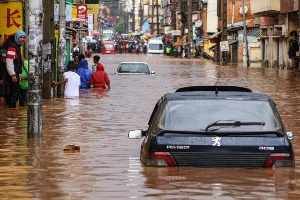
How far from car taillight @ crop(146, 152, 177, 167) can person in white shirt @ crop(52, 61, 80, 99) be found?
61.1ft

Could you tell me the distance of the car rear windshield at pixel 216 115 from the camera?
1127cm

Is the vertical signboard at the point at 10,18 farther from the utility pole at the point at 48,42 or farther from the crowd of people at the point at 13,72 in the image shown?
the crowd of people at the point at 13,72

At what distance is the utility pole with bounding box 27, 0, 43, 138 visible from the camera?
659 inches

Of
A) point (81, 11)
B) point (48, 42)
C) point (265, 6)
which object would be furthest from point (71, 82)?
point (265, 6)

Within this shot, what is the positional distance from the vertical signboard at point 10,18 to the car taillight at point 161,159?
672 inches

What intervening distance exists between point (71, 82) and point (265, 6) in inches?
1808

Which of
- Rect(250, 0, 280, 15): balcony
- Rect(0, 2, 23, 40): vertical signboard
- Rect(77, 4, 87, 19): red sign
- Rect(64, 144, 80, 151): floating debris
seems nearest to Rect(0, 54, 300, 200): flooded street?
Rect(64, 144, 80, 151): floating debris

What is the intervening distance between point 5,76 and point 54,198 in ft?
47.8

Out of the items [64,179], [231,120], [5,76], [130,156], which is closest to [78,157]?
[130,156]

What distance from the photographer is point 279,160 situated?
1108cm

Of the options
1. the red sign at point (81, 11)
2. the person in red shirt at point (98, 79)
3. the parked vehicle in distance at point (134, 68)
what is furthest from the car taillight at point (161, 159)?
the red sign at point (81, 11)

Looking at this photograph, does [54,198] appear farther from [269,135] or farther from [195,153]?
[269,135]

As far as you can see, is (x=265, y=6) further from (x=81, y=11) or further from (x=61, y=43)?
(x=61, y=43)

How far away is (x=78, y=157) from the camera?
1474cm
